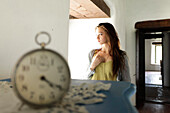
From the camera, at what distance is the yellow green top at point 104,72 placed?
1.64 meters

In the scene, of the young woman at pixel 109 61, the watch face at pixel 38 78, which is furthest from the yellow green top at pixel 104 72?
the watch face at pixel 38 78

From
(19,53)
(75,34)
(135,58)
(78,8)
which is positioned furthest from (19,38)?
(135,58)

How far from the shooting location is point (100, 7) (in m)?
2.62

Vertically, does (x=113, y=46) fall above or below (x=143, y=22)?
below

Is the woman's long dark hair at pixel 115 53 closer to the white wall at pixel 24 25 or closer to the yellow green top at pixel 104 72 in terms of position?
the yellow green top at pixel 104 72

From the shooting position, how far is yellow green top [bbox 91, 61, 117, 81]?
5.37 feet

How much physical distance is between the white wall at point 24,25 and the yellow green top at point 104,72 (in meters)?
0.42

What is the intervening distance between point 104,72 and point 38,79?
4.44 ft

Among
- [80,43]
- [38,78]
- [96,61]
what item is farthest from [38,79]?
[80,43]

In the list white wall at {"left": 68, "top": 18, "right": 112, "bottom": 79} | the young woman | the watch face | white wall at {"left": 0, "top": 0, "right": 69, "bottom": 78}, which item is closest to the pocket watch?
the watch face

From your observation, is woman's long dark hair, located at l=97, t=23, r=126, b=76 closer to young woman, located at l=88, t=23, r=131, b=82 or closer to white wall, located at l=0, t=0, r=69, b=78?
young woman, located at l=88, t=23, r=131, b=82

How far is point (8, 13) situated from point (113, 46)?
1054 mm

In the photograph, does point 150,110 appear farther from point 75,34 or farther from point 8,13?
point 8,13

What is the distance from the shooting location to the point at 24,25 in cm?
105
